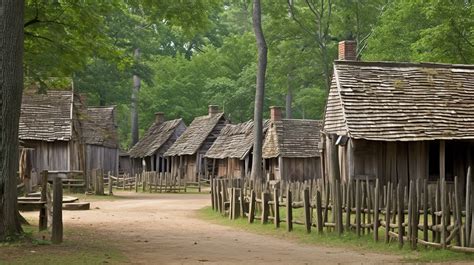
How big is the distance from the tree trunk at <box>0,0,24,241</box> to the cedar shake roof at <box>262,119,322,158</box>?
28.7 m

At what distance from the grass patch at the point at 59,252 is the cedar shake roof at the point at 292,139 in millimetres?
27194

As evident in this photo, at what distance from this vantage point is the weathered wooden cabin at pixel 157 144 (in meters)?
61.5

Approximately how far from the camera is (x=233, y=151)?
50.2 m

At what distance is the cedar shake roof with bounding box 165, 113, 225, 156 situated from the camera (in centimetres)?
5616

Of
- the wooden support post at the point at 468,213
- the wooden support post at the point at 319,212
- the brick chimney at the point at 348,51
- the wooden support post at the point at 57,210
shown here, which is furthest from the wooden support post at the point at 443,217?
the brick chimney at the point at 348,51

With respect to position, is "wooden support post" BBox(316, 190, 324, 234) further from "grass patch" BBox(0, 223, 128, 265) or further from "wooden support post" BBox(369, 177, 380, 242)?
"grass patch" BBox(0, 223, 128, 265)

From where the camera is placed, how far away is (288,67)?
50.4m

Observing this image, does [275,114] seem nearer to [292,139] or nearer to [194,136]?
[292,139]

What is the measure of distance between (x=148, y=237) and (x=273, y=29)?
3072 cm

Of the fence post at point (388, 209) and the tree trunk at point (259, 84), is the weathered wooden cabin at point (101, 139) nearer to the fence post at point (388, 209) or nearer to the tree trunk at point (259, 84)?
the tree trunk at point (259, 84)

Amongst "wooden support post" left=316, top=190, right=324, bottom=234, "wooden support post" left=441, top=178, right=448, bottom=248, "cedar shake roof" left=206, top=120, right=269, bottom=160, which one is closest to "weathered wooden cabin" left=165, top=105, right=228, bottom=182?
"cedar shake roof" left=206, top=120, right=269, bottom=160

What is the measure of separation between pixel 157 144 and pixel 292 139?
20.5 m

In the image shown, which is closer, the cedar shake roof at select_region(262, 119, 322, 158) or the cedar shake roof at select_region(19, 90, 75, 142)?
the cedar shake roof at select_region(19, 90, 75, 142)

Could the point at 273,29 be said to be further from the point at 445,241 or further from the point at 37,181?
the point at 445,241
